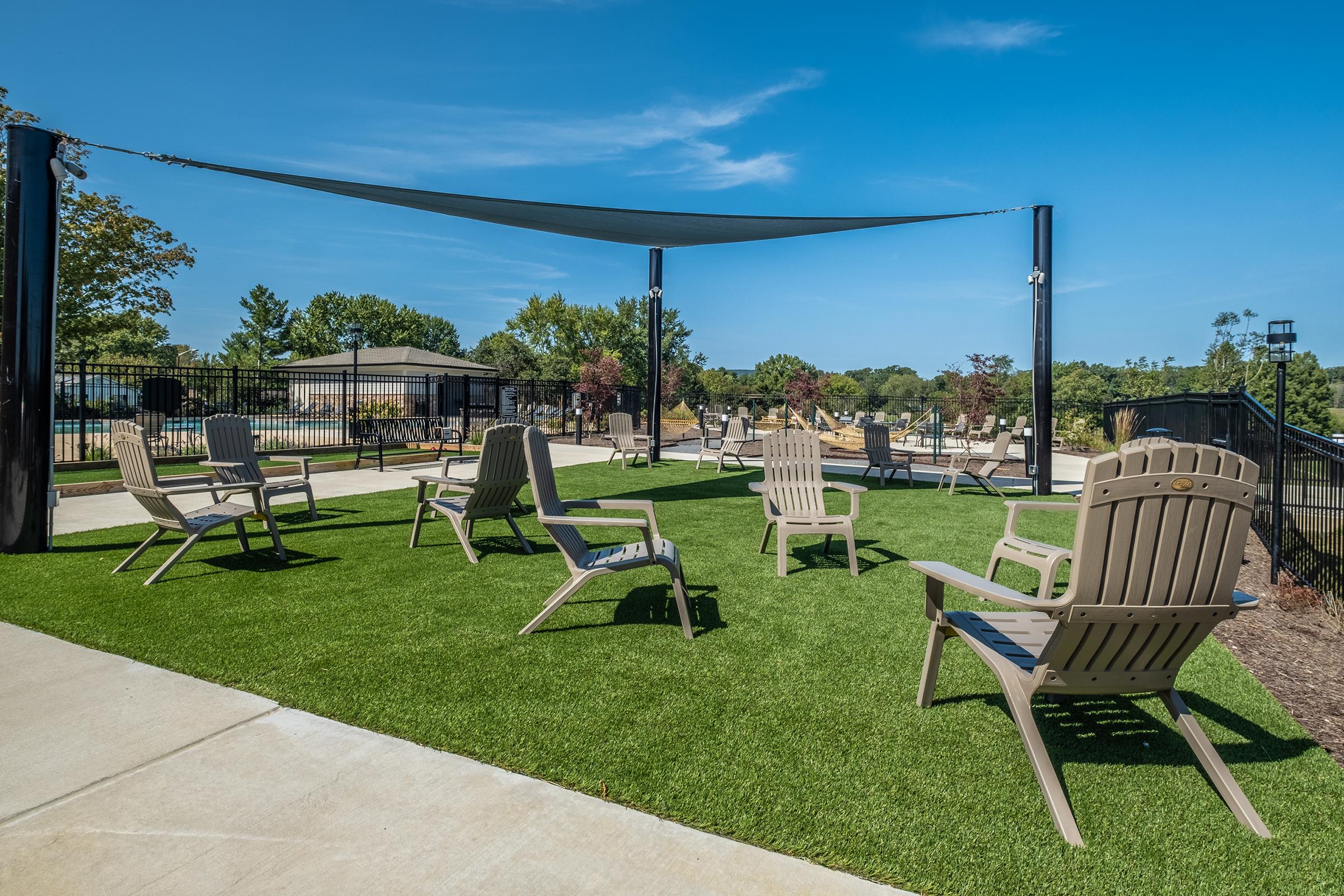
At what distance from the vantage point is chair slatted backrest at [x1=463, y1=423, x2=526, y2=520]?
5.08 m

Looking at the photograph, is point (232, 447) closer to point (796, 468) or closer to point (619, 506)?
point (619, 506)

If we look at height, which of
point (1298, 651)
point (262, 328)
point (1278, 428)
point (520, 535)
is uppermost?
point (262, 328)

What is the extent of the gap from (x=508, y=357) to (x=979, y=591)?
5441 cm

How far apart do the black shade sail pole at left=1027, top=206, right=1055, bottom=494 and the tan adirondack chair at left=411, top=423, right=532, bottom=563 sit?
23.1 ft

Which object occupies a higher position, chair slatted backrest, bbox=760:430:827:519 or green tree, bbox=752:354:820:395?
green tree, bbox=752:354:820:395

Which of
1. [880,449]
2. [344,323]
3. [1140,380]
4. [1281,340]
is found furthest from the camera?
[344,323]

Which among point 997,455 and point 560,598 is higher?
point 997,455

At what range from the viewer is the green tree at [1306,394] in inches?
1352

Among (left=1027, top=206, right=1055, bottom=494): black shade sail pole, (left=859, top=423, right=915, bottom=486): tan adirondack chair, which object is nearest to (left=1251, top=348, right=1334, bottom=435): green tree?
(left=1027, top=206, right=1055, bottom=494): black shade sail pole

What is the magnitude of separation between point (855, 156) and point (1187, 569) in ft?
58.7

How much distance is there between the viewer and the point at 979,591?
225 cm

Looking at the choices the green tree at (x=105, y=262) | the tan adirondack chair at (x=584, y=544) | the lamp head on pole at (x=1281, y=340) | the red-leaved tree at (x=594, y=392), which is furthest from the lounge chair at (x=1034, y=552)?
the red-leaved tree at (x=594, y=392)

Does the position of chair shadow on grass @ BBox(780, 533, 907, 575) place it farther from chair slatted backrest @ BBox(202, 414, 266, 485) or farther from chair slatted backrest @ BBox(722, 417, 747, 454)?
chair slatted backrest @ BBox(722, 417, 747, 454)

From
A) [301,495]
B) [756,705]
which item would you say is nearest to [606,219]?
[301,495]
